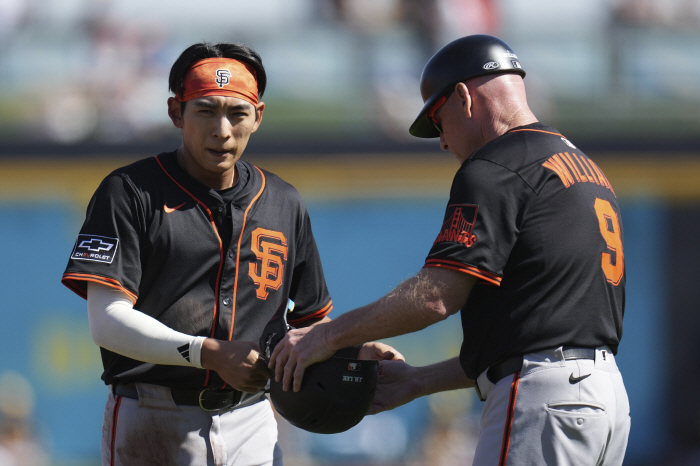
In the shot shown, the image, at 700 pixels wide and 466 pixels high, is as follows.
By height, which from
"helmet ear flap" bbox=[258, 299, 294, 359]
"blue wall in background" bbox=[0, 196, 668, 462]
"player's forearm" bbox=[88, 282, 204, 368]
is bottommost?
"blue wall in background" bbox=[0, 196, 668, 462]

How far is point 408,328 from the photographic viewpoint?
9.12ft

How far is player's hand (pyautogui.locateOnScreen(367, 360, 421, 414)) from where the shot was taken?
3.50 m

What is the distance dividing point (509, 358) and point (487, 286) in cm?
26

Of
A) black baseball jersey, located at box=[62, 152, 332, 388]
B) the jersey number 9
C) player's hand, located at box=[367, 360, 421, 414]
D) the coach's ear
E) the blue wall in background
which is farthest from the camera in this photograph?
the blue wall in background

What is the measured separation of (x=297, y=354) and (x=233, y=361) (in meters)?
0.23

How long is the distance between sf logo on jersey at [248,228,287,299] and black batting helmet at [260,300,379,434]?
6.9 inches

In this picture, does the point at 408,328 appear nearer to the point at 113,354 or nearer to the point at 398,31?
the point at 113,354

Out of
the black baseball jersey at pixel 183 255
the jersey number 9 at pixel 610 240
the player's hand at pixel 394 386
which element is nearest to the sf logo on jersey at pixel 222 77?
the black baseball jersey at pixel 183 255

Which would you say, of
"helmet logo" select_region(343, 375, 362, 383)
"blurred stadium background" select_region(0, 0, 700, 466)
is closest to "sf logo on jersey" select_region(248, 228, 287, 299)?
"helmet logo" select_region(343, 375, 362, 383)

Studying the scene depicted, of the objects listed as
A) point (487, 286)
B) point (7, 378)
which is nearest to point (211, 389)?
point (487, 286)

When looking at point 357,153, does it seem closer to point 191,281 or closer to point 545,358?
point 191,281

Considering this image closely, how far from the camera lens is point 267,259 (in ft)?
10.9

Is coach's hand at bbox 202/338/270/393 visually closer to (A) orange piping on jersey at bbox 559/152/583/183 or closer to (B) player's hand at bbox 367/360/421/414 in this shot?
(B) player's hand at bbox 367/360/421/414

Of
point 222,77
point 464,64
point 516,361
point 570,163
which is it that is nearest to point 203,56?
point 222,77
